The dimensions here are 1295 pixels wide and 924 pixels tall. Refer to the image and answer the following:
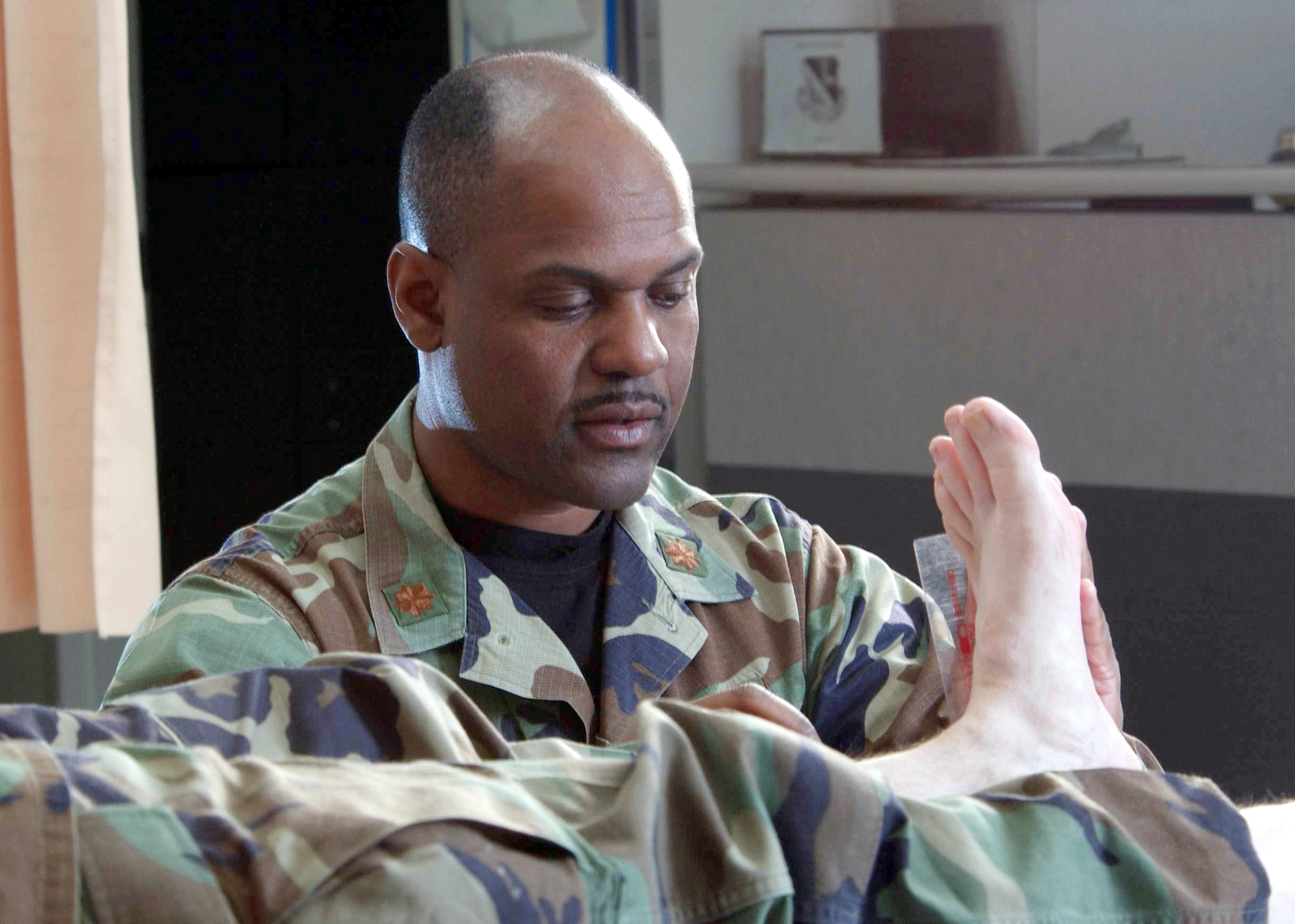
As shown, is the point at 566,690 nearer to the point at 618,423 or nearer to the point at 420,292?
the point at 618,423

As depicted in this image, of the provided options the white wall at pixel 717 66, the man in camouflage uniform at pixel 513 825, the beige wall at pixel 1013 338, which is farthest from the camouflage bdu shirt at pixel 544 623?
the white wall at pixel 717 66

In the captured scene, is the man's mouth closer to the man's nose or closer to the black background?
the man's nose

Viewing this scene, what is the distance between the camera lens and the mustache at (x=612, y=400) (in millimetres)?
1205

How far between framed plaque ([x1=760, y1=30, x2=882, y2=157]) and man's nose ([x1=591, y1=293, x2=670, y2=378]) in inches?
50.1

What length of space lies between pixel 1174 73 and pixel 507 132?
1300 mm

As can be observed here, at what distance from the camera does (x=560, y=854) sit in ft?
2.31

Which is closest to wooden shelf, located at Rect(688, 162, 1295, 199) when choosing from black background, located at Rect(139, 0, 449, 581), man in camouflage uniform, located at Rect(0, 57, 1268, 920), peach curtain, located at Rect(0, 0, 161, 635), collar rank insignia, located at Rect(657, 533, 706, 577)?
black background, located at Rect(139, 0, 449, 581)

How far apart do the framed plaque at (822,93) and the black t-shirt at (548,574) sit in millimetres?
1246

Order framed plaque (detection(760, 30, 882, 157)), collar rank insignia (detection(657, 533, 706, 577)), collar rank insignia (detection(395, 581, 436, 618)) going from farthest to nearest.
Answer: framed plaque (detection(760, 30, 882, 157)), collar rank insignia (detection(657, 533, 706, 577)), collar rank insignia (detection(395, 581, 436, 618))

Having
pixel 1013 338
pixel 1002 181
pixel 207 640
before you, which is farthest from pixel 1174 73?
pixel 207 640

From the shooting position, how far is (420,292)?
1297 mm

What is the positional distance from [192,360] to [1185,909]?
2.27m

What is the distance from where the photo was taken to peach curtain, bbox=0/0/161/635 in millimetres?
1902

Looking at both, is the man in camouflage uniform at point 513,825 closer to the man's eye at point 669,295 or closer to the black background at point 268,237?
the man's eye at point 669,295
